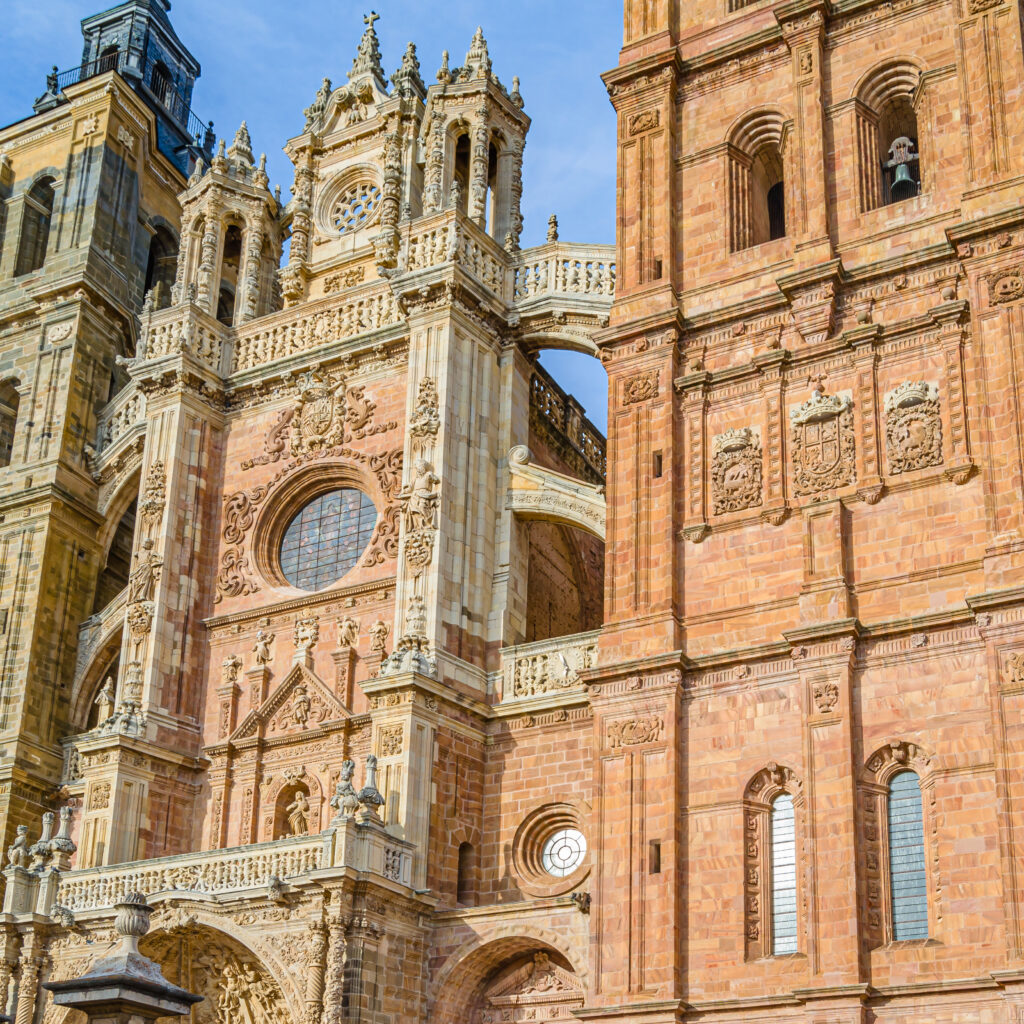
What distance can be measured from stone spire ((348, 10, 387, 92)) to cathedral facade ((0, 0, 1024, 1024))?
1.10 ft

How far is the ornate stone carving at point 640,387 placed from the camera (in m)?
24.2

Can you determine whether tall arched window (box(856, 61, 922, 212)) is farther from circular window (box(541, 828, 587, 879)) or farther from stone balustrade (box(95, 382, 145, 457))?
stone balustrade (box(95, 382, 145, 457))

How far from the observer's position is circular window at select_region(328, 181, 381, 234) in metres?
31.3

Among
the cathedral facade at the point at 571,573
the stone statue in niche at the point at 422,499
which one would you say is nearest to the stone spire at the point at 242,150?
the cathedral facade at the point at 571,573

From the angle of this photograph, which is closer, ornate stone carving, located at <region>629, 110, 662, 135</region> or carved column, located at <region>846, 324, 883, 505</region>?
carved column, located at <region>846, 324, 883, 505</region>

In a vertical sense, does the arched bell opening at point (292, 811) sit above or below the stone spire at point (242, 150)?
below

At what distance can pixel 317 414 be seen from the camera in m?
28.3

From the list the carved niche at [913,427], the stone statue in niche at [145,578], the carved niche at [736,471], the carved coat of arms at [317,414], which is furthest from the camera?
the carved coat of arms at [317,414]

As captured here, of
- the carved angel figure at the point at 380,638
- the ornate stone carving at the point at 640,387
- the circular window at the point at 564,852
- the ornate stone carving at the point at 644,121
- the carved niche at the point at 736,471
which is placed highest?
the ornate stone carving at the point at 644,121

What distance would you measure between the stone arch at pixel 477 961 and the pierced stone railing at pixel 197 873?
2337mm

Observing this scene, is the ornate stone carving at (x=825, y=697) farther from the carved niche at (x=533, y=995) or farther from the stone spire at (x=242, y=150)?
the stone spire at (x=242, y=150)

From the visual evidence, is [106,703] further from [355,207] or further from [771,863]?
[771,863]

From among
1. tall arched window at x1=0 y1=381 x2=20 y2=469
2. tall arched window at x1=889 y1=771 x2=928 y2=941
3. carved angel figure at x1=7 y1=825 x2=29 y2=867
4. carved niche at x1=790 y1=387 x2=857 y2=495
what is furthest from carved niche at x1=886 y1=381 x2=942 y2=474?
tall arched window at x1=0 y1=381 x2=20 y2=469

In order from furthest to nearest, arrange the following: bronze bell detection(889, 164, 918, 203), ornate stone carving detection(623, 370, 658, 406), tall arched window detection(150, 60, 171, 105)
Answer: tall arched window detection(150, 60, 171, 105) → ornate stone carving detection(623, 370, 658, 406) → bronze bell detection(889, 164, 918, 203)
